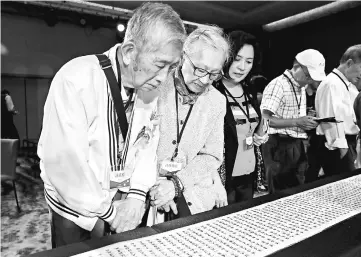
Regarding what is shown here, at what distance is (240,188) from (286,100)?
3.21 ft

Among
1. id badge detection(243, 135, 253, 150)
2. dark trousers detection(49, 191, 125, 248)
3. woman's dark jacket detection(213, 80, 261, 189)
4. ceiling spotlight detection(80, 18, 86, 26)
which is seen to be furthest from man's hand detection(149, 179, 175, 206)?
ceiling spotlight detection(80, 18, 86, 26)

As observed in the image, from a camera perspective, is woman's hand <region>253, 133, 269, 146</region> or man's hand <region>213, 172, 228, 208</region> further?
woman's hand <region>253, 133, 269, 146</region>

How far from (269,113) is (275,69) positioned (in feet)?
18.9

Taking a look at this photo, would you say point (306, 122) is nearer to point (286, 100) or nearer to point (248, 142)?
point (286, 100)

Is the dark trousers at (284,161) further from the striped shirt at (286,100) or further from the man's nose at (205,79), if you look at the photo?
the man's nose at (205,79)

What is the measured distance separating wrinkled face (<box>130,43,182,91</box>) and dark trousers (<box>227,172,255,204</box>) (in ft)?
3.22

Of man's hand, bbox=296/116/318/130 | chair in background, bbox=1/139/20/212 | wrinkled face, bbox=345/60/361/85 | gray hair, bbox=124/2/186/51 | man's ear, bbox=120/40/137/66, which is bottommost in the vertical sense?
chair in background, bbox=1/139/20/212

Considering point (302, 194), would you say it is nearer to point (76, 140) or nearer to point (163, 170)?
point (163, 170)

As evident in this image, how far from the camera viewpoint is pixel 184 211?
1225 millimetres

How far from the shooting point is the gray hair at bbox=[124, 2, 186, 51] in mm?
888

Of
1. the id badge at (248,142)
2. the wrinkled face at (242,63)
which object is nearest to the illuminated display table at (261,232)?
the id badge at (248,142)

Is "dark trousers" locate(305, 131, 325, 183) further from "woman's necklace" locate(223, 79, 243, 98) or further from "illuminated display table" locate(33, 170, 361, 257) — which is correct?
"illuminated display table" locate(33, 170, 361, 257)

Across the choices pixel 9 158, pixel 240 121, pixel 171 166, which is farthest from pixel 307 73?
pixel 9 158

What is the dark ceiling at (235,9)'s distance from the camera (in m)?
6.19
